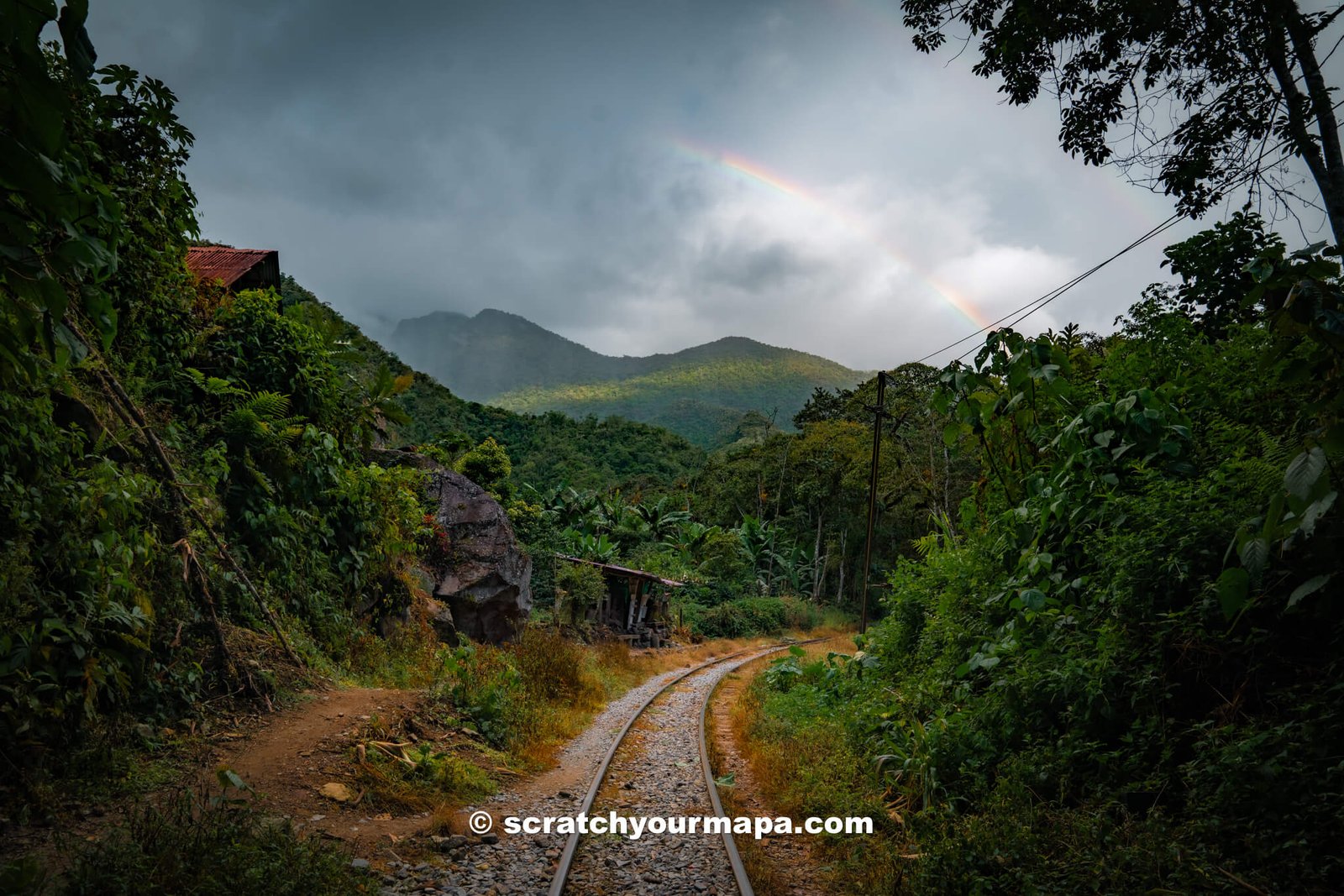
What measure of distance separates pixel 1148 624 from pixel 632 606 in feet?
70.7

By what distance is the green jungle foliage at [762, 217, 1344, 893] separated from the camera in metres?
3.12

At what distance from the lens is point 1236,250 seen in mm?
6520

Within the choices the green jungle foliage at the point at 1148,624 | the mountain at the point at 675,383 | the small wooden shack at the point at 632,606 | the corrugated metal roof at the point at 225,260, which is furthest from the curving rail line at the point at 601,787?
the mountain at the point at 675,383

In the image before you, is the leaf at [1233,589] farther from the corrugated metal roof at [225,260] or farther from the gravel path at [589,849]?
the corrugated metal roof at [225,260]

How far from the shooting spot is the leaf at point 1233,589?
306 cm

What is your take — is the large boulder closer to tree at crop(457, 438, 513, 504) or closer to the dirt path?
the dirt path

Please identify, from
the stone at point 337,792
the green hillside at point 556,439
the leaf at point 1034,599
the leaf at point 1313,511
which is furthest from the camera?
the green hillside at point 556,439

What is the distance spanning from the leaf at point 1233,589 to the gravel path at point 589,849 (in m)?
3.50

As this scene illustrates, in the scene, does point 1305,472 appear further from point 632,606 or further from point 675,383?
point 675,383

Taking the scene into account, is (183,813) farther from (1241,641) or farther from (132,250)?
(1241,641)

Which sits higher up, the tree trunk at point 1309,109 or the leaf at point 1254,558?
the tree trunk at point 1309,109

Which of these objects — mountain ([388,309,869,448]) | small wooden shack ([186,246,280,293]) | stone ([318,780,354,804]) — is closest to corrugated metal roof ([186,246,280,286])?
small wooden shack ([186,246,280,293])

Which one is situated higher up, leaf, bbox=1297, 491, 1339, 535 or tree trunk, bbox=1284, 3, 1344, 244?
tree trunk, bbox=1284, 3, 1344, 244

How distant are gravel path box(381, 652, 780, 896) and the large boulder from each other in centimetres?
653
